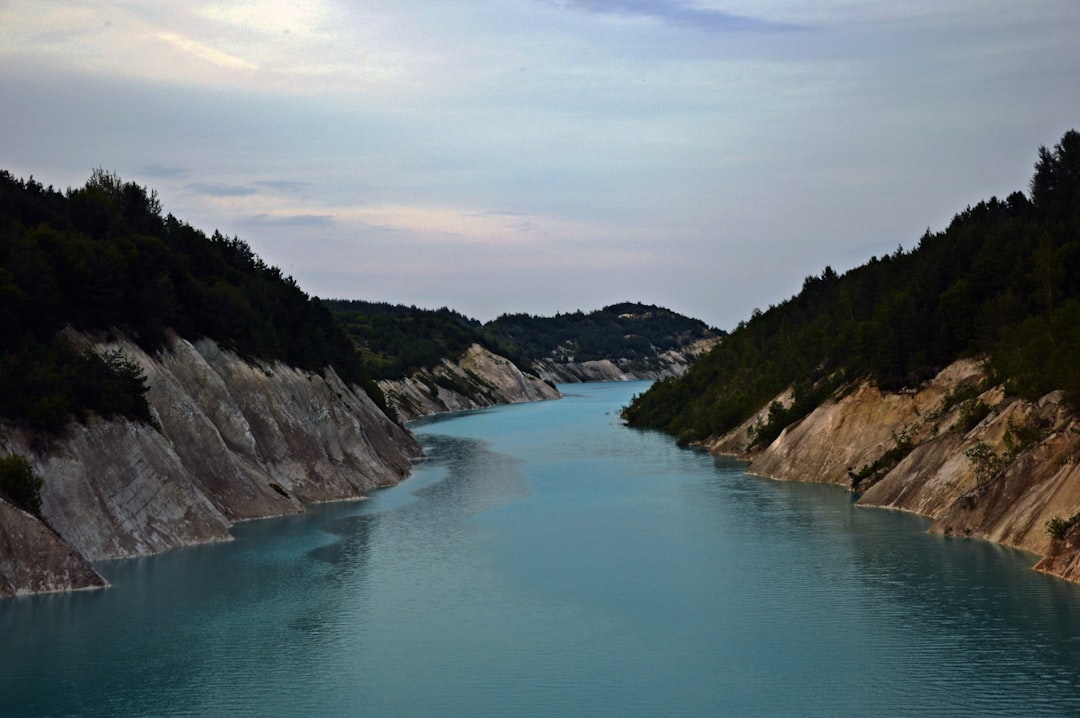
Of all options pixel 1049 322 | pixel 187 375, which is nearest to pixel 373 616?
pixel 187 375

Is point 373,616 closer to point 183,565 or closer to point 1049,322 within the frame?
point 183,565

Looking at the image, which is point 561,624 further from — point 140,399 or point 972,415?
point 972,415

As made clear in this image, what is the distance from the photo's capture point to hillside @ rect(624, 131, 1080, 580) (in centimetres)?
5075

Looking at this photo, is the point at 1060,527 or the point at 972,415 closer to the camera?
the point at 1060,527

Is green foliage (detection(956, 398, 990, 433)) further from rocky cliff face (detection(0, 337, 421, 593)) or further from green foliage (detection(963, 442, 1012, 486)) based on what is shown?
rocky cliff face (detection(0, 337, 421, 593))

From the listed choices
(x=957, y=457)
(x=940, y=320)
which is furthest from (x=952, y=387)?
(x=957, y=457)

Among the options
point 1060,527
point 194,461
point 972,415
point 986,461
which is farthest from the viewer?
point 972,415

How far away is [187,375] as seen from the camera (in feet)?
216

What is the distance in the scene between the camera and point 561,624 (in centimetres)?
4103

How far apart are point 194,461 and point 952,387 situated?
153ft

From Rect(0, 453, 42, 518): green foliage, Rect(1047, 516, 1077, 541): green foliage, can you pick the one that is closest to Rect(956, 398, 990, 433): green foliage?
Rect(1047, 516, 1077, 541): green foliage

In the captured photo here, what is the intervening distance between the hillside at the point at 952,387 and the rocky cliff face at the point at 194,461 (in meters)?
33.3

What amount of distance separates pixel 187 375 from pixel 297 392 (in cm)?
1323

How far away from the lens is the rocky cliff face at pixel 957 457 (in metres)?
47.7
